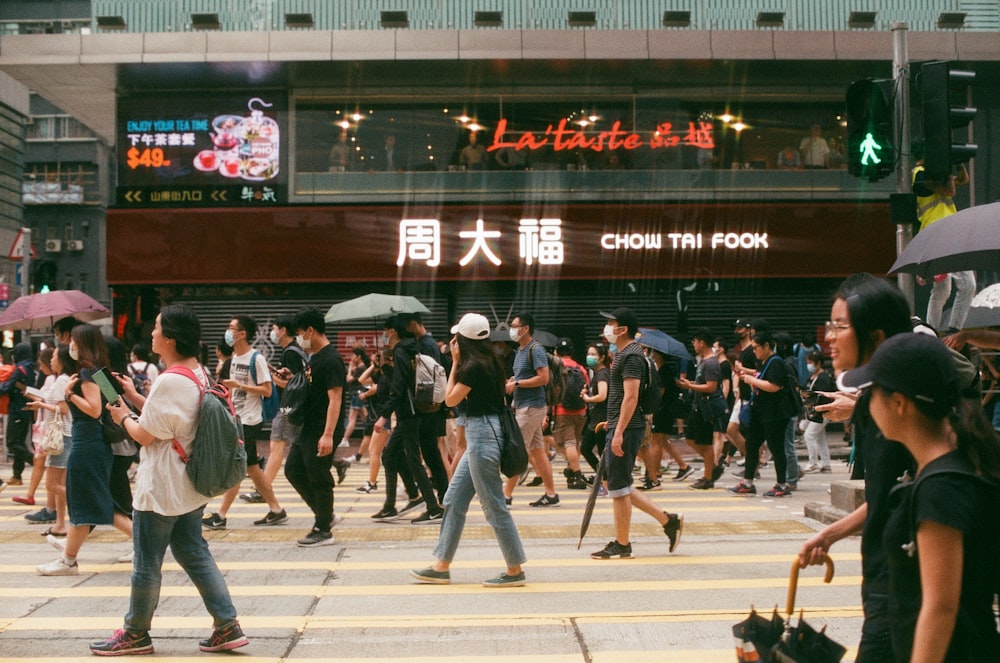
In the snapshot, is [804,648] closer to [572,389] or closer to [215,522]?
[215,522]

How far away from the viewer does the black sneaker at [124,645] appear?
537cm

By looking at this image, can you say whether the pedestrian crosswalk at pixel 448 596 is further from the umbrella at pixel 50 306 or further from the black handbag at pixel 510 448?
the umbrella at pixel 50 306

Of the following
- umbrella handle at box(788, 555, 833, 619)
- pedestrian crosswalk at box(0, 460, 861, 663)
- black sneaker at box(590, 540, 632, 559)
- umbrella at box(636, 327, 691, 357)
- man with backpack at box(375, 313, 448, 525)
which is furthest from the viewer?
umbrella at box(636, 327, 691, 357)

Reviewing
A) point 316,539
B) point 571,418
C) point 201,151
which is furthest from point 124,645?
point 201,151

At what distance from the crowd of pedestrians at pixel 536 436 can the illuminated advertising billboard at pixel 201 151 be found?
4875 mm

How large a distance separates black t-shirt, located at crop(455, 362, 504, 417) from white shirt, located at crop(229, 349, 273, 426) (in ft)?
11.6

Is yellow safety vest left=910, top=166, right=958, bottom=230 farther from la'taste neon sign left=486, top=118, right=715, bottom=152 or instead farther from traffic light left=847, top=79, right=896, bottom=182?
la'taste neon sign left=486, top=118, right=715, bottom=152

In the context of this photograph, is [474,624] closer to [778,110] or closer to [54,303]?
[54,303]

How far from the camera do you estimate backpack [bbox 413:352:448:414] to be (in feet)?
32.2

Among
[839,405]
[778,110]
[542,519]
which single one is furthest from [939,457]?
[778,110]

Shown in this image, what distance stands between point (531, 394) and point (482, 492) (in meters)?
4.59

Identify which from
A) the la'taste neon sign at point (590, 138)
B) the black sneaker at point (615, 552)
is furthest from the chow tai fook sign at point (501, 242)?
the black sneaker at point (615, 552)

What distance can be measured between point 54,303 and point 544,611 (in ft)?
25.4

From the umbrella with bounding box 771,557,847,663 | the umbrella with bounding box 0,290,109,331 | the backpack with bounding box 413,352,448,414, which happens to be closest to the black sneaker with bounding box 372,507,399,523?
the backpack with bounding box 413,352,448,414
